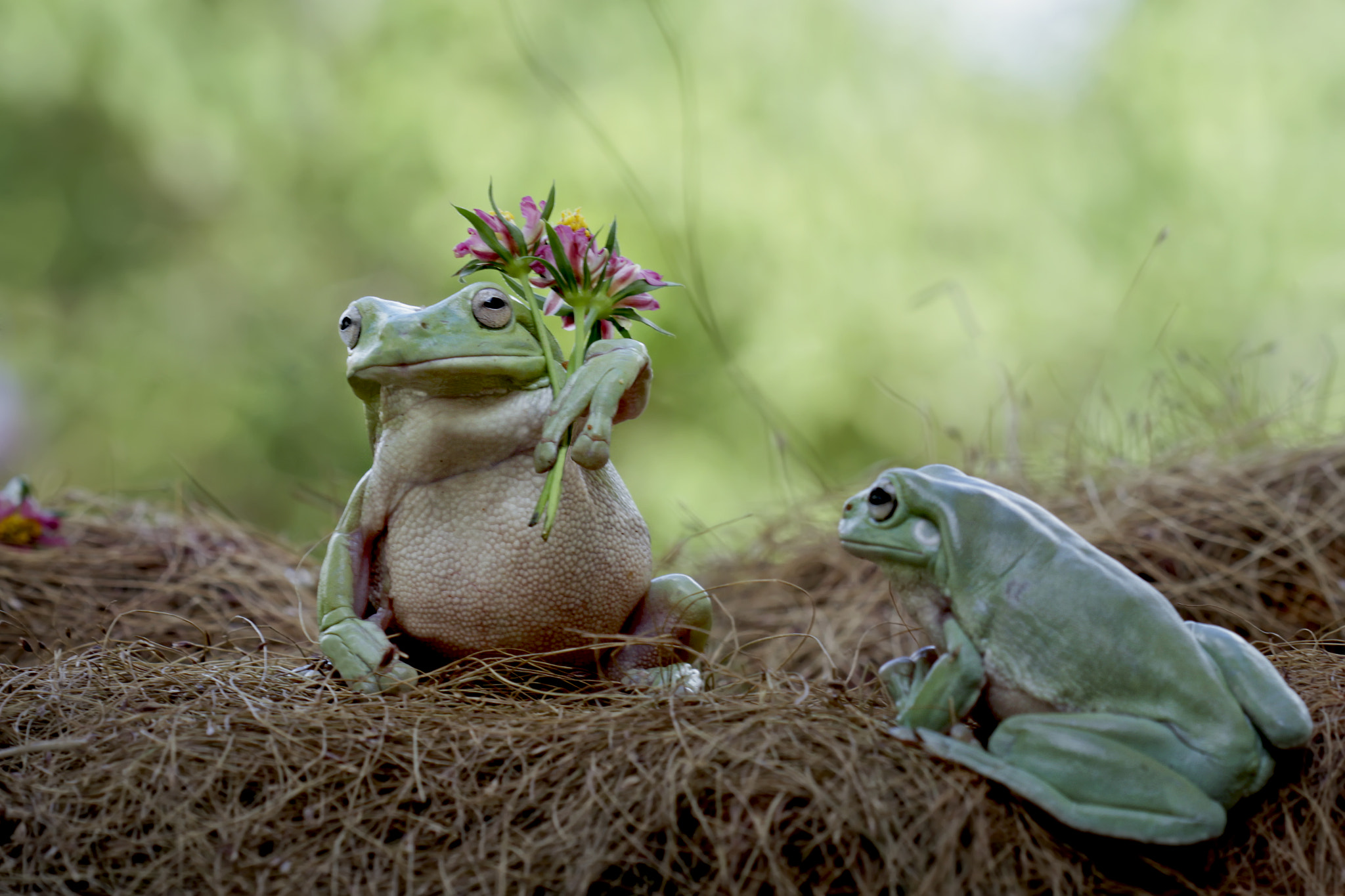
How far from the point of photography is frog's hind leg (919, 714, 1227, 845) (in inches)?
48.4

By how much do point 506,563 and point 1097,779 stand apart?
2.79 ft

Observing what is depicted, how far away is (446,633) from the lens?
1682 millimetres

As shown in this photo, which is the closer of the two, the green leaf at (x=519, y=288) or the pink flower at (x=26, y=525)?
the green leaf at (x=519, y=288)

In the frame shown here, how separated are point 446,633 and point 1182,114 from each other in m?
4.41

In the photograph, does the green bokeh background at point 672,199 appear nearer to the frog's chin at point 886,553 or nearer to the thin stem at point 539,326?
the thin stem at point 539,326

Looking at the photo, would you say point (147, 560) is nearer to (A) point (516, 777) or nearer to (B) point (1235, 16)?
(A) point (516, 777)

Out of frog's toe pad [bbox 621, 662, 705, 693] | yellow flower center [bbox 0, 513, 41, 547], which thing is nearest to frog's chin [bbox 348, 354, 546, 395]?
frog's toe pad [bbox 621, 662, 705, 693]

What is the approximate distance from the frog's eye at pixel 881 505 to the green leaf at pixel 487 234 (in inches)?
25.1

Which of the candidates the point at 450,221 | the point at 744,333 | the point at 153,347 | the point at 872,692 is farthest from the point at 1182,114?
the point at 153,347

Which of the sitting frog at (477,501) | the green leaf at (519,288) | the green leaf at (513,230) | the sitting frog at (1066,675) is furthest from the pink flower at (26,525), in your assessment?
the sitting frog at (1066,675)

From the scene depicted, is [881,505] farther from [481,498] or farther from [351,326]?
[351,326]

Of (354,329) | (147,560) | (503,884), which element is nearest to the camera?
(503,884)

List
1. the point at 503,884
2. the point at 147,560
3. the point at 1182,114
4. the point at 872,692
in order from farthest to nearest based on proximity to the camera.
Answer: the point at 1182,114, the point at 147,560, the point at 872,692, the point at 503,884

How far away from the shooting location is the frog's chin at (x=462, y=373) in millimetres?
1569
